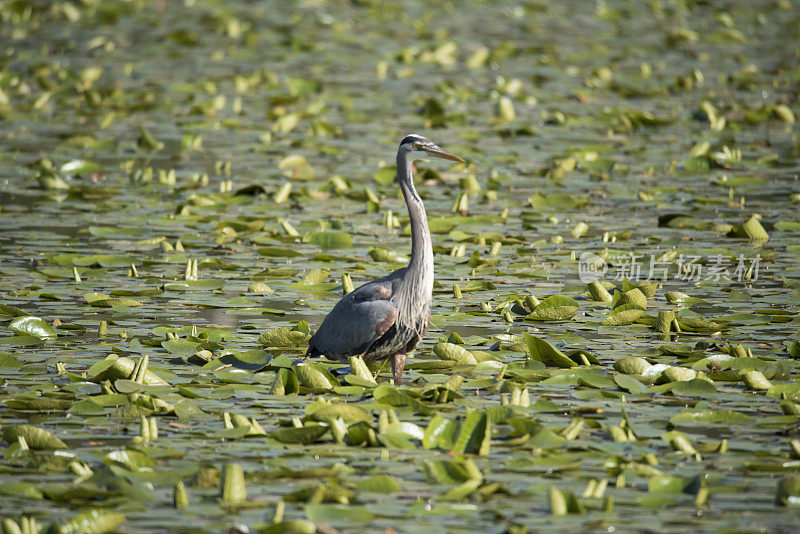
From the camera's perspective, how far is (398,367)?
659 cm

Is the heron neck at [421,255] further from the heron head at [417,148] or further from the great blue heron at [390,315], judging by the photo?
the heron head at [417,148]

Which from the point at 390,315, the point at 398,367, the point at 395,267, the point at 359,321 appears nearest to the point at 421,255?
the point at 390,315

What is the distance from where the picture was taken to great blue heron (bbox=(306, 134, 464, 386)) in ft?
21.4

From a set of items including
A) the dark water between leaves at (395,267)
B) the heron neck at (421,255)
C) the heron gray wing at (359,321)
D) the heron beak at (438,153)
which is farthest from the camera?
the heron beak at (438,153)

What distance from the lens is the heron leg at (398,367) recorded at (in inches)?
257

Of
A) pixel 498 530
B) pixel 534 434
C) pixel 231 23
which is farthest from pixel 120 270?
pixel 231 23

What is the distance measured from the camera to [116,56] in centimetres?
1931

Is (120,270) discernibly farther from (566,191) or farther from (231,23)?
(231,23)

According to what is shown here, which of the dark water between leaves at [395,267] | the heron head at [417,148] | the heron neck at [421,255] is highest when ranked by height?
the heron head at [417,148]

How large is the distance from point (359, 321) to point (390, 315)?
198 mm

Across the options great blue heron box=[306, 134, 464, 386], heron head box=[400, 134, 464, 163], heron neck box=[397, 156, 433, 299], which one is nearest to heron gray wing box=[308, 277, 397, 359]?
great blue heron box=[306, 134, 464, 386]

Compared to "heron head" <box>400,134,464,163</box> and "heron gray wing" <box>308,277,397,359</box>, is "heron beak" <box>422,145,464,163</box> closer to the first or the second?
"heron head" <box>400,134,464,163</box>

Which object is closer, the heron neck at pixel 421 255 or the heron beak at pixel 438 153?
the heron neck at pixel 421 255

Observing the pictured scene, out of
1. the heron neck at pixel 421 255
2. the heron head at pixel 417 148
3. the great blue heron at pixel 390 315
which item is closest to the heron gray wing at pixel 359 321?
the great blue heron at pixel 390 315
